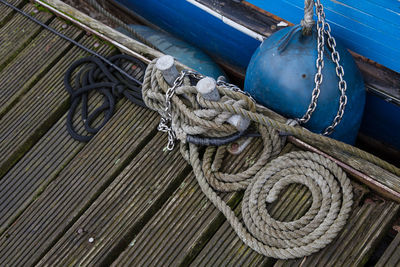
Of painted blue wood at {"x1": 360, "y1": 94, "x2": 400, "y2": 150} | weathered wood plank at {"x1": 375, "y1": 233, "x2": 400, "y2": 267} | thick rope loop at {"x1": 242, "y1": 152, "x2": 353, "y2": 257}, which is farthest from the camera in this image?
painted blue wood at {"x1": 360, "y1": 94, "x2": 400, "y2": 150}

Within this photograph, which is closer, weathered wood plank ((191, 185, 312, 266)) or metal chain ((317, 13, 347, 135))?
weathered wood plank ((191, 185, 312, 266))

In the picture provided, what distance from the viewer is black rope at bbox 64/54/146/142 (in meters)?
2.87

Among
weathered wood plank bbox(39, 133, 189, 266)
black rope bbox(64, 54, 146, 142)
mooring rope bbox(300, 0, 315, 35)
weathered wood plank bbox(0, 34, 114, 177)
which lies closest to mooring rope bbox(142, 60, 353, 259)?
weathered wood plank bbox(39, 133, 189, 266)

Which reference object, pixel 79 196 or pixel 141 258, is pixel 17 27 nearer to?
pixel 79 196

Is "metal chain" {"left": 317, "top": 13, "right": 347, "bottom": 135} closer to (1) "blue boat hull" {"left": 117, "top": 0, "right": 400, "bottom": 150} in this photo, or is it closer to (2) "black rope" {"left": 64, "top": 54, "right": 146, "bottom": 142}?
(1) "blue boat hull" {"left": 117, "top": 0, "right": 400, "bottom": 150}

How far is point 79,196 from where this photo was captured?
264cm

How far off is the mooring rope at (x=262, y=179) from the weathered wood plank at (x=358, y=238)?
57 millimetres

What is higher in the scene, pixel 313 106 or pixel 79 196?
pixel 313 106

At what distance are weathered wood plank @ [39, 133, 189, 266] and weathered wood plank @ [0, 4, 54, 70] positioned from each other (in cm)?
183

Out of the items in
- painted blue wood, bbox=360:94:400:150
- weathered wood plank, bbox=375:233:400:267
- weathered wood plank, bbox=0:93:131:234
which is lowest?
weathered wood plank, bbox=0:93:131:234

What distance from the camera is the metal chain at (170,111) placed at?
2.40 metres

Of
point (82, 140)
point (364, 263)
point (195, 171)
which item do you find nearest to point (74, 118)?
point (82, 140)

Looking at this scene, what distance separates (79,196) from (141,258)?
66 centimetres

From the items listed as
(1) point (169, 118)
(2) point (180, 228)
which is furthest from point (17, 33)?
(2) point (180, 228)
